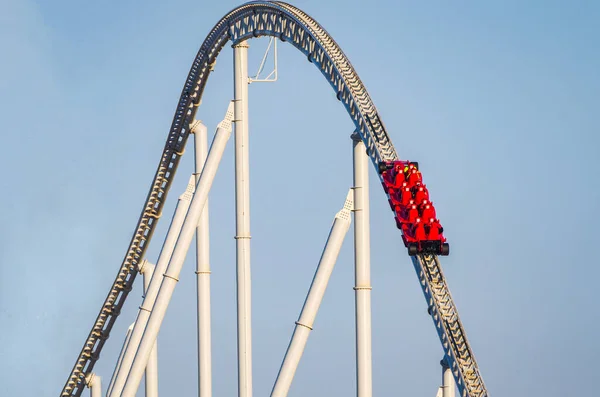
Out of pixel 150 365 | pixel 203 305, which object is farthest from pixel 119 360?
pixel 203 305

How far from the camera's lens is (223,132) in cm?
3650

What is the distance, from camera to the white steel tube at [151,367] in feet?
132

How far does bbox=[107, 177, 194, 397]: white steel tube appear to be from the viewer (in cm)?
3831

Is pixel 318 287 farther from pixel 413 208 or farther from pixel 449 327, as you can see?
pixel 449 327

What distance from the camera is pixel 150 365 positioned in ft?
131

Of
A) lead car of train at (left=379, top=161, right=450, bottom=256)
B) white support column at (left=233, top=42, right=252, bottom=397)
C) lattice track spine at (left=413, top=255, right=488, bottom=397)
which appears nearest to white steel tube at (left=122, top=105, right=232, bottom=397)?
white support column at (left=233, top=42, right=252, bottom=397)

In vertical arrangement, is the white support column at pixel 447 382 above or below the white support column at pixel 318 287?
below

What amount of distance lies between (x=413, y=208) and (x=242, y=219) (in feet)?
18.8

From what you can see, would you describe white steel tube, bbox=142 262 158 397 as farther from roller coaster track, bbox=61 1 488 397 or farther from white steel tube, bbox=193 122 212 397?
white steel tube, bbox=193 122 212 397

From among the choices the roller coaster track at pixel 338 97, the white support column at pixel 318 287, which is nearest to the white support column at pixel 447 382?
the roller coaster track at pixel 338 97

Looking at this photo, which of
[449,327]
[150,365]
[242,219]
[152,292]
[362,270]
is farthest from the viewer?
[150,365]

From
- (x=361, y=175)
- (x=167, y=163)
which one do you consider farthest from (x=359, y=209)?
(x=167, y=163)

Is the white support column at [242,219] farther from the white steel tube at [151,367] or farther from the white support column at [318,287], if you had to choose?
the white steel tube at [151,367]

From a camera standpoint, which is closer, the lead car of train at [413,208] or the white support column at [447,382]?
the lead car of train at [413,208]
